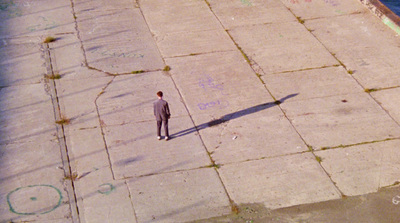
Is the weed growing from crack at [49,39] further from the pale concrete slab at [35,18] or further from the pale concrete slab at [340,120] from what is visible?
the pale concrete slab at [340,120]

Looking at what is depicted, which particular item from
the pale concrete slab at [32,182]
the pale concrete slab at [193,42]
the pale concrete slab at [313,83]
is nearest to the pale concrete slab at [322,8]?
the pale concrete slab at [193,42]

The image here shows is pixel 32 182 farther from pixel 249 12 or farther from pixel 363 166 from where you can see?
pixel 249 12

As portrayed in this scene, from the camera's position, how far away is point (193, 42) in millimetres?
12914

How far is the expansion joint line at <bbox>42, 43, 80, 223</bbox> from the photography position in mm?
8078

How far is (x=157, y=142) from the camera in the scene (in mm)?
9492

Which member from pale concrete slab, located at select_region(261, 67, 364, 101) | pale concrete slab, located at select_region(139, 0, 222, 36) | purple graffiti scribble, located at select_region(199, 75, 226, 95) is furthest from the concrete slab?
pale concrete slab, located at select_region(139, 0, 222, 36)

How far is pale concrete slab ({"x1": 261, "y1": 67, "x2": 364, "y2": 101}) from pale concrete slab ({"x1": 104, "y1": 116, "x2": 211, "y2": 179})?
96.1 inches

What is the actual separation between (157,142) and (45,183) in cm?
217

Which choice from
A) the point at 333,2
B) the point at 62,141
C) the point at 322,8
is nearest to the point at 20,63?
the point at 62,141

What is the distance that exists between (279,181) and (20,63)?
686cm

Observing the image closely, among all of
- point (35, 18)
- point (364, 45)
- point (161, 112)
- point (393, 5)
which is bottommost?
point (393, 5)

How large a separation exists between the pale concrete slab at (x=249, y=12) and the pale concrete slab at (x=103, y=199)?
6584mm

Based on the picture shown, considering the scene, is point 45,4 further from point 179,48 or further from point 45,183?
point 45,183

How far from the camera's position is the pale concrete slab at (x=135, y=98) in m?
10.2
